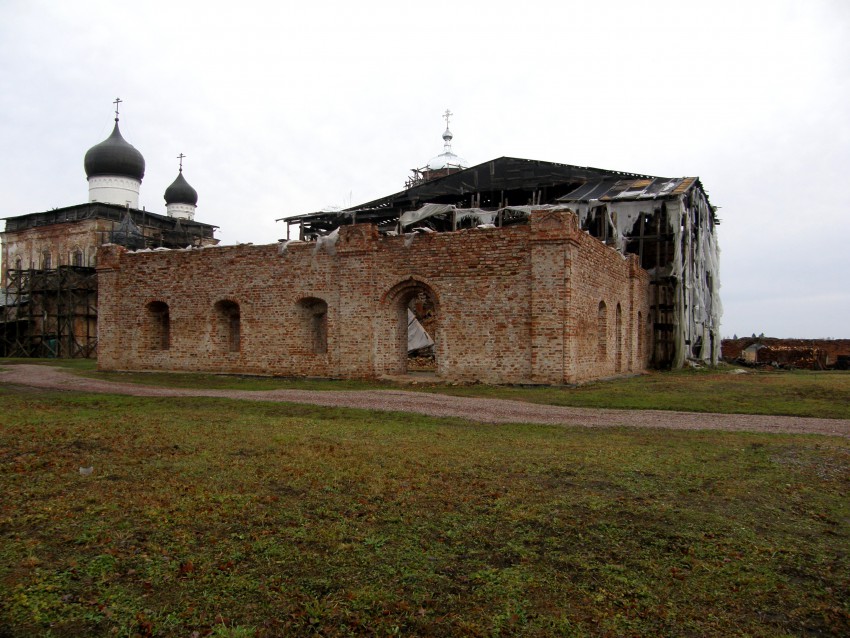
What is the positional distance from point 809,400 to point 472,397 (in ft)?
22.5

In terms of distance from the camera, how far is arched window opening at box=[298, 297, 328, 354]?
767 inches

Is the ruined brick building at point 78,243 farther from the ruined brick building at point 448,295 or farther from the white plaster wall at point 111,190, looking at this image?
the ruined brick building at point 448,295

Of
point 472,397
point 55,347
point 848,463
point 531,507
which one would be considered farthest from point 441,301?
point 55,347

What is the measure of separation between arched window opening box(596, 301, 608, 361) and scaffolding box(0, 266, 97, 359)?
30.0 meters

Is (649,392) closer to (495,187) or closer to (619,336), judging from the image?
(619,336)

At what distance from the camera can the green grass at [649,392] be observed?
12.5 meters

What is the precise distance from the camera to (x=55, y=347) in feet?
124

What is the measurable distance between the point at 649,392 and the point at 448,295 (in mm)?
5571

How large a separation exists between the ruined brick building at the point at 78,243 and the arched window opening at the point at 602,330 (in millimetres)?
29343

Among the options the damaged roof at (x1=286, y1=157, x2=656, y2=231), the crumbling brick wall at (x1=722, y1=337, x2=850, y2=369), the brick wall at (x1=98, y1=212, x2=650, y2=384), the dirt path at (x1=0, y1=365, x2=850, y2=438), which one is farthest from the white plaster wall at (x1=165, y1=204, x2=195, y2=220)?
the crumbling brick wall at (x1=722, y1=337, x2=850, y2=369)

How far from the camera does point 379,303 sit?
59.8ft

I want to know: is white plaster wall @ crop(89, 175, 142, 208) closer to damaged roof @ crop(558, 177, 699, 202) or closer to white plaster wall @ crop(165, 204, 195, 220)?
white plaster wall @ crop(165, 204, 195, 220)

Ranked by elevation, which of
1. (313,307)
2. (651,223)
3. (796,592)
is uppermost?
(651,223)

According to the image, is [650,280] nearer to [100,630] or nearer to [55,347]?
[100,630]
